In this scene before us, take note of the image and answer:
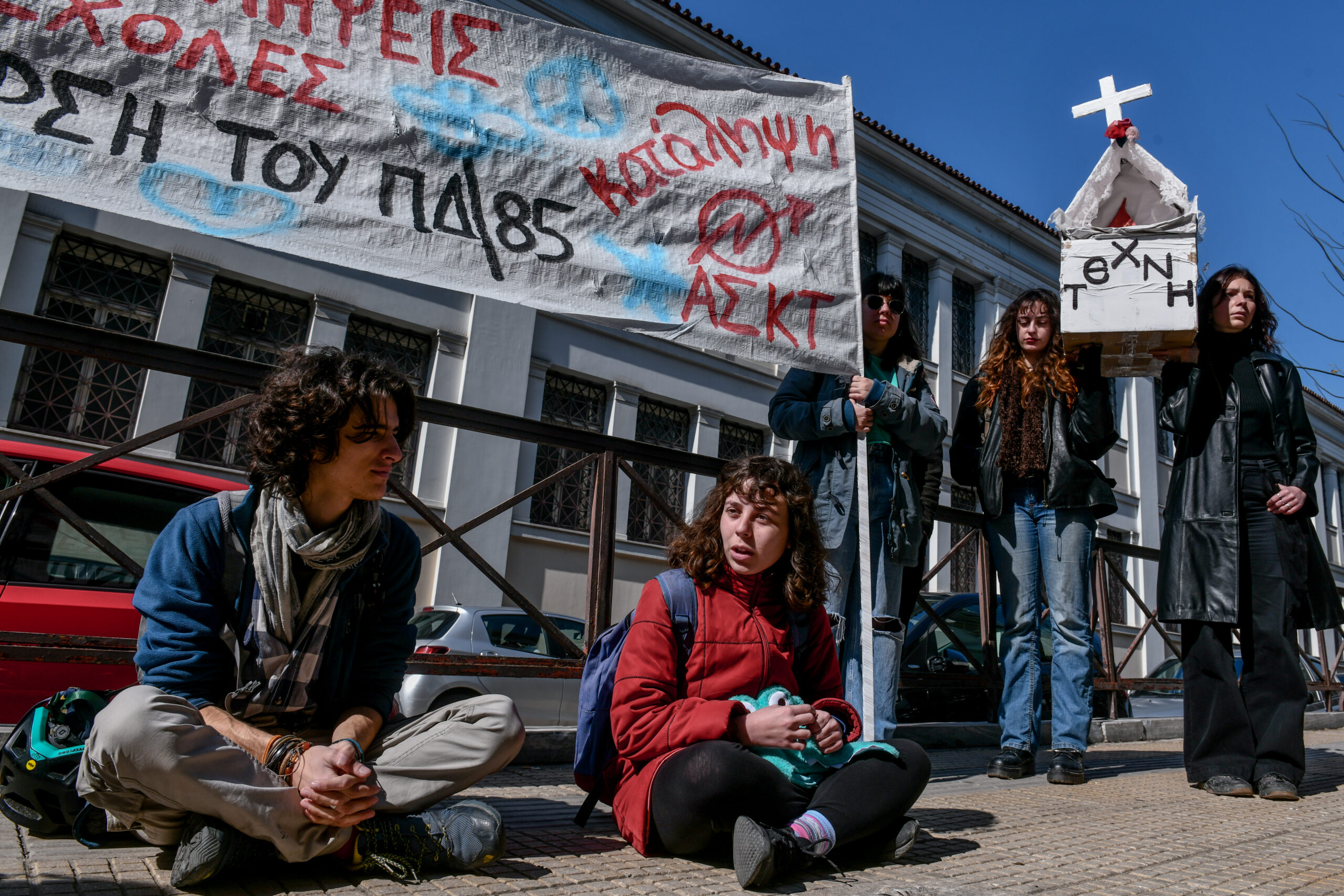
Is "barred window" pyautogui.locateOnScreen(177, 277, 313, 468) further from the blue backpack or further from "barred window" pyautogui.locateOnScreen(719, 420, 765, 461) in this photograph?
the blue backpack

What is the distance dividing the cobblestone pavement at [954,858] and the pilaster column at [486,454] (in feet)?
29.9

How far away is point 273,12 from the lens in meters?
3.13

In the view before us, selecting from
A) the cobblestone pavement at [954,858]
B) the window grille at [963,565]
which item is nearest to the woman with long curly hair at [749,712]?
the cobblestone pavement at [954,858]

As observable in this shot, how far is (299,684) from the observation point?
6.48ft

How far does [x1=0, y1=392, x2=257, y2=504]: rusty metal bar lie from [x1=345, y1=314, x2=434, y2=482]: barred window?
9.11 meters

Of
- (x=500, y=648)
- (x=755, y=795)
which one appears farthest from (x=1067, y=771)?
(x=500, y=648)

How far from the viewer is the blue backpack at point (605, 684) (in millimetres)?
2365

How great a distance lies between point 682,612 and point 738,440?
47.2 feet

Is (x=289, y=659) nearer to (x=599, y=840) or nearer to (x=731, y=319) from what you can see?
(x=599, y=840)

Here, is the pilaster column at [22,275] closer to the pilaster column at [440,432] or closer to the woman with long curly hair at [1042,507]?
the pilaster column at [440,432]

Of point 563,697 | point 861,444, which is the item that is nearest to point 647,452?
point 861,444

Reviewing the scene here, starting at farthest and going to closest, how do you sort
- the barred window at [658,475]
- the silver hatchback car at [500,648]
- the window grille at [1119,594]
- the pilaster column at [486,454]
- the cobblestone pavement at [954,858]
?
the window grille at [1119,594], the barred window at [658,475], the pilaster column at [486,454], the silver hatchback car at [500,648], the cobblestone pavement at [954,858]

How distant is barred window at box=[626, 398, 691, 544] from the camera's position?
1451cm

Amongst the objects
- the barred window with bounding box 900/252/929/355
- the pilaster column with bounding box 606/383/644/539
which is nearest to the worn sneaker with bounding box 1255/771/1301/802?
the pilaster column with bounding box 606/383/644/539
